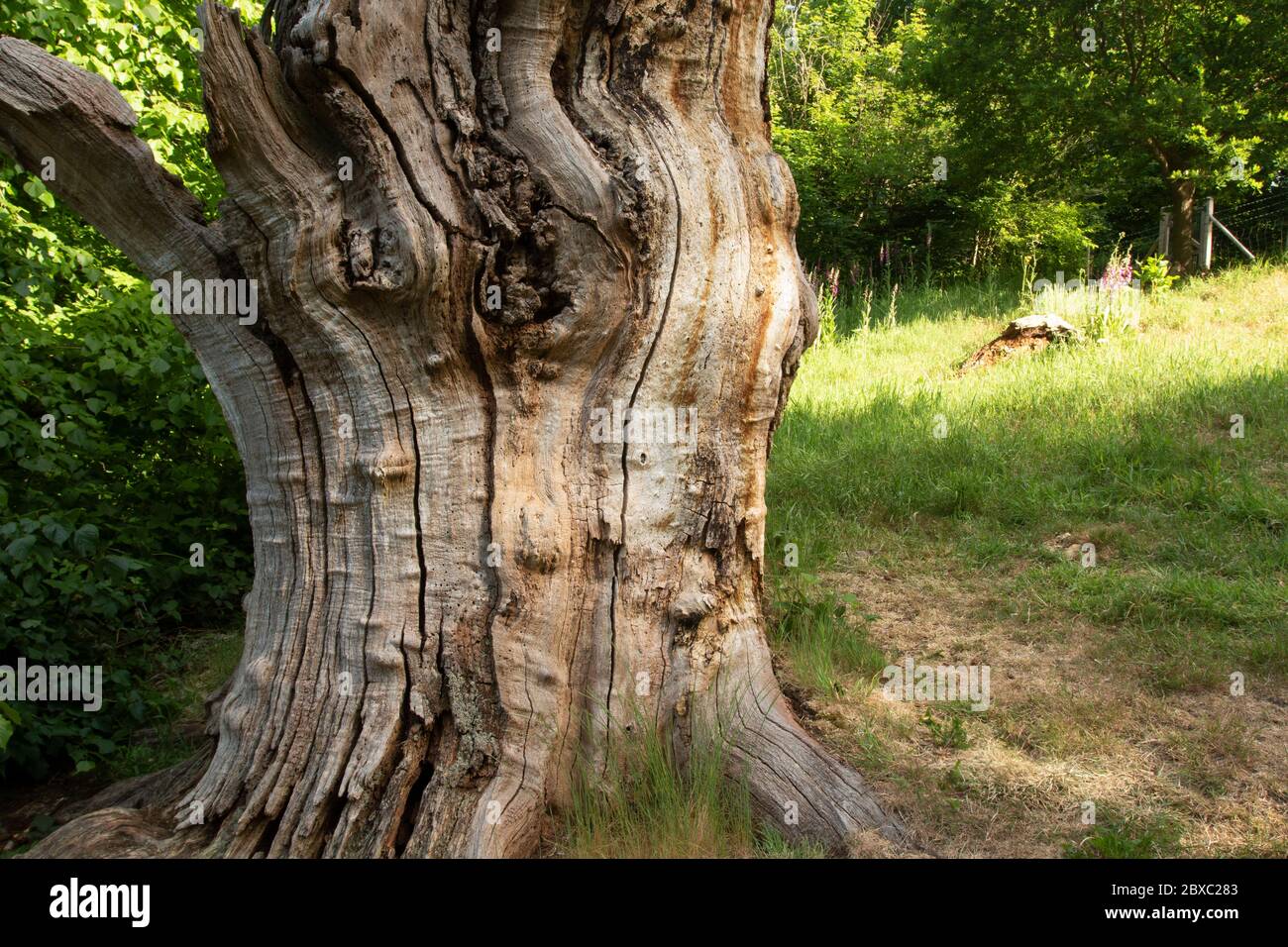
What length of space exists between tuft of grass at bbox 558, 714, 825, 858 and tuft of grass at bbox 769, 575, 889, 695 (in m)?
0.95

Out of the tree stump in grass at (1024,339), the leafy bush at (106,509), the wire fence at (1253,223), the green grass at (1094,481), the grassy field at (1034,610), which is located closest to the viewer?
the grassy field at (1034,610)

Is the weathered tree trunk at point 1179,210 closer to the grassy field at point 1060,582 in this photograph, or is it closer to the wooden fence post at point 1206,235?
the wooden fence post at point 1206,235

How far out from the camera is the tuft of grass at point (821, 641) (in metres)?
4.01

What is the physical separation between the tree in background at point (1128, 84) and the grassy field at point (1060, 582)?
3.56m

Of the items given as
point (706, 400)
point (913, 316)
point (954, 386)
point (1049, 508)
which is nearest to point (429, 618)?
point (706, 400)

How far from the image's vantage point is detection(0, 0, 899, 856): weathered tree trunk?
2.89 metres

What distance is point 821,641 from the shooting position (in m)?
4.14

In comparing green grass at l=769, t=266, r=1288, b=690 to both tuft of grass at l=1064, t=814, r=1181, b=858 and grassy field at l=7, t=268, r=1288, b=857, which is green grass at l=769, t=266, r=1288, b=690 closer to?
grassy field at l=7, t=268, r=1288, b=857

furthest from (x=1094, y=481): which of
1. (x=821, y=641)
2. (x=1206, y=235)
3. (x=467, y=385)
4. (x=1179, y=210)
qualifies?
(x=1206, y=235)

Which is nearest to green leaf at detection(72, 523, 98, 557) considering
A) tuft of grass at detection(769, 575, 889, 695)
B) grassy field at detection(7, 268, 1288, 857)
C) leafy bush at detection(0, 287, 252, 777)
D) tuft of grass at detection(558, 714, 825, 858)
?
leafy bush at detection(0, 287, 252, 777)

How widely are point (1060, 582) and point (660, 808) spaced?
2750mm

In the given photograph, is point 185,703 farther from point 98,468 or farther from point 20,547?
point 98,468

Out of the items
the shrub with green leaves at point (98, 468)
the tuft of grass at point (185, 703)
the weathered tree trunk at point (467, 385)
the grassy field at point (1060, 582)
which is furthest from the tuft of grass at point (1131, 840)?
the shrub with green leaves at point (98, 468)

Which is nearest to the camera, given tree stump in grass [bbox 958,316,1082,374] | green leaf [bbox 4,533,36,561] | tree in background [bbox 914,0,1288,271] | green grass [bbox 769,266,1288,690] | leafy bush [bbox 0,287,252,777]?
green leaf [bbox 4,533,36,561]
